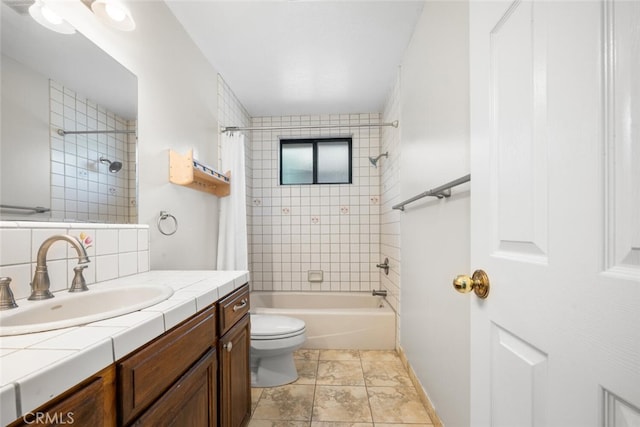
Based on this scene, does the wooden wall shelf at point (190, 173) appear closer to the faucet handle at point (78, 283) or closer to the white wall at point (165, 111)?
the white wall at point (165, 111)

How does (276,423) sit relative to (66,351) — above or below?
below

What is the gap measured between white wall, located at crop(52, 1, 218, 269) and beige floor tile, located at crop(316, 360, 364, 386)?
45.7 inches

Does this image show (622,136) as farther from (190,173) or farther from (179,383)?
(190,173)

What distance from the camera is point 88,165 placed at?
1047 millimetres

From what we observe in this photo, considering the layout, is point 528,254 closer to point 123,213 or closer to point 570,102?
point 570,102

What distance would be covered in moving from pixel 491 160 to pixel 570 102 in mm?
206

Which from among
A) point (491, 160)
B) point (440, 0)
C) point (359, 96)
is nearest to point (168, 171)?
point (491, 160)

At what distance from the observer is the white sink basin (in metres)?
0.58

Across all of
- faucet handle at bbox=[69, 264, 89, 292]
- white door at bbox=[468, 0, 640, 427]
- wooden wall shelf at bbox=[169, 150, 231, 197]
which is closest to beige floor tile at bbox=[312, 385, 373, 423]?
white door at bbox=[468, 0, 640, 427]

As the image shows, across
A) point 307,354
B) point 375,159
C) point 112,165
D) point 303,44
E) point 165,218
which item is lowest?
point 307,354

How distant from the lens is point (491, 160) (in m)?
0.60

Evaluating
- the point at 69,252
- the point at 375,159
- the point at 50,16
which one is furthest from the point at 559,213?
the point at 375,159

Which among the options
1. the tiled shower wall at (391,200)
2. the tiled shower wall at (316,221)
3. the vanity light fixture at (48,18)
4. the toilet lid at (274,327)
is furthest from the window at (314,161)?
the vanity light fixture at (48,18)
